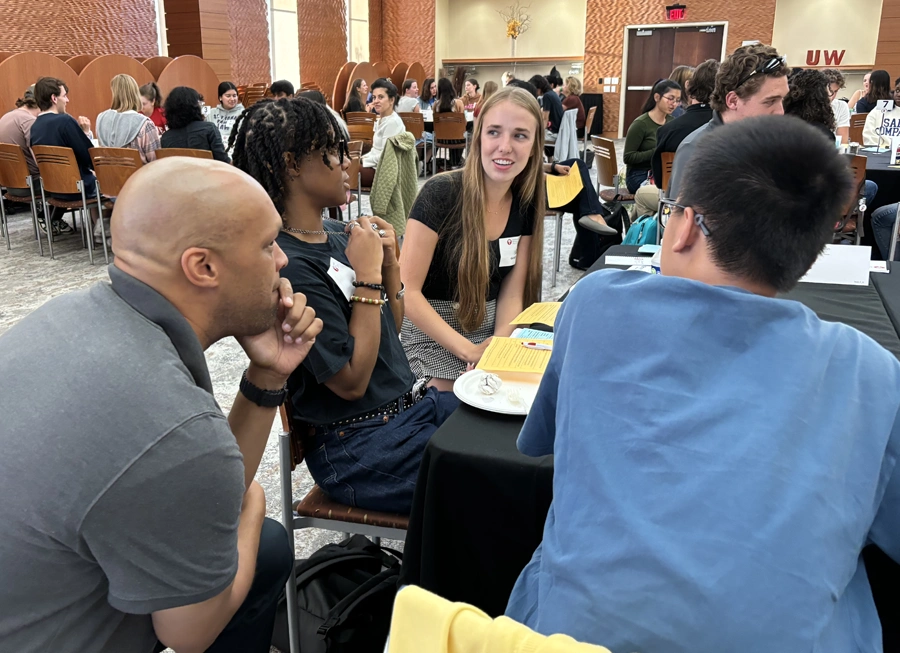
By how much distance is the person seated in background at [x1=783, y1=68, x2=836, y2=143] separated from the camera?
344cm

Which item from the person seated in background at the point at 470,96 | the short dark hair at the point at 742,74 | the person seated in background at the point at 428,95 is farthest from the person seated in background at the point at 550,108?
the short dark hair at the point at 742,74

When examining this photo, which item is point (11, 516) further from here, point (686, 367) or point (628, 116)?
point (628, 116)

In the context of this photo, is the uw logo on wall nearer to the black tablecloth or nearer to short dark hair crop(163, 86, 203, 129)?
short dark hair crop(163, 86, 203, 129)

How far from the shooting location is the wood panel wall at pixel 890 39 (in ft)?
38.4

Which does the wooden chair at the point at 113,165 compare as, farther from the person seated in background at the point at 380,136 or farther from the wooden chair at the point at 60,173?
the person seated in background at the point at 380,136

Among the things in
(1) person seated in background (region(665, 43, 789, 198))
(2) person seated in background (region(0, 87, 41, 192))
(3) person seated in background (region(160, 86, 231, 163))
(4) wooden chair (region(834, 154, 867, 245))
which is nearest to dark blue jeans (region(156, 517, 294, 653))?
(1) person seated in background (region(665, 43, 789, 198))

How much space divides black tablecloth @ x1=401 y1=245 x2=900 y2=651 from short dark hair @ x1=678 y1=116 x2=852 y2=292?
1.59 feet

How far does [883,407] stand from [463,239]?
1.41m

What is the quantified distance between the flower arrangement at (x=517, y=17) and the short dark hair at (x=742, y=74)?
1254 cm

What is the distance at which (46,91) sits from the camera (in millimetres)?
5621

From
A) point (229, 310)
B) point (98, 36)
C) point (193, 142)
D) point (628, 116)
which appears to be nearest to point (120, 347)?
point (229, 310)

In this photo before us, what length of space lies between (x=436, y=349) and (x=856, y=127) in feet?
21.7

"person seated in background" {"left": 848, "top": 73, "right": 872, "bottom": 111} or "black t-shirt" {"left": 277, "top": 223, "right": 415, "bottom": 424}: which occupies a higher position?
"person seated in background" {"left": 848, "top": 73, "right": 872, "bottom": 111}

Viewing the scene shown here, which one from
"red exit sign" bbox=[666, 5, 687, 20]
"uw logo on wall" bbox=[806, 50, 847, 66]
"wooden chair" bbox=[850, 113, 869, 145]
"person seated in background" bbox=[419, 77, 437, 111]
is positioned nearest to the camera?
"wooden chair" bbox=[850, 113, 869, 145]
